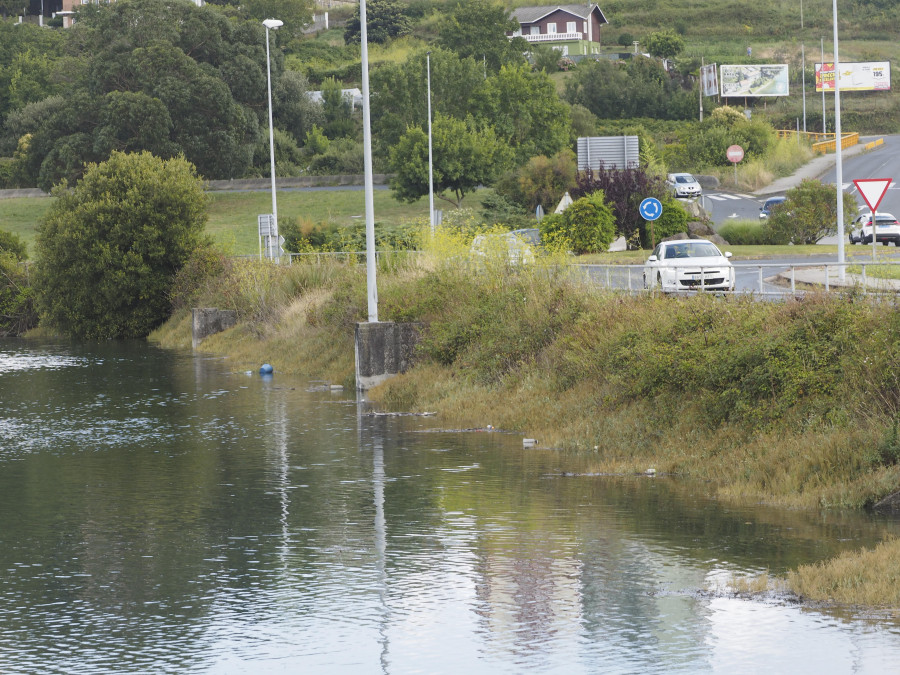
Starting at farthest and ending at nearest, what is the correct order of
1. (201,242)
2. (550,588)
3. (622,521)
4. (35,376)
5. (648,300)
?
(201,242) → (35,376) → (648,300) → (622,521) → (550,588)

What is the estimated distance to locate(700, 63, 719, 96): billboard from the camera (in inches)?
4547

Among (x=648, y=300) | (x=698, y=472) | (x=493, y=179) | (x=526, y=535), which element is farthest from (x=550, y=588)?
(x=493, y=179)

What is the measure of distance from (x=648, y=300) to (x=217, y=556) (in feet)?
37.1

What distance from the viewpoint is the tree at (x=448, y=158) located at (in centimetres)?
7262

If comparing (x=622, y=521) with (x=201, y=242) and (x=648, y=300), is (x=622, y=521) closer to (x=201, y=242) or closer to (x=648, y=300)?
(x=648, y=300)

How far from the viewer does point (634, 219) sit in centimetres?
5309

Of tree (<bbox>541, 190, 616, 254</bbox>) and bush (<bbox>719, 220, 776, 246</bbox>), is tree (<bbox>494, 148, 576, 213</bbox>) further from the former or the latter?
tree (<bbox>541, 190, 616, 254</bbox>)

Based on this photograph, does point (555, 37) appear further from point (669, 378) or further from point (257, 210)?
point (669, 378)

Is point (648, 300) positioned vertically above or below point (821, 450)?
above

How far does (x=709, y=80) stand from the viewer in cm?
11675

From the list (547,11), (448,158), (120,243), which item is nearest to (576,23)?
(547,11)

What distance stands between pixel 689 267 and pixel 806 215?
76.1 ft

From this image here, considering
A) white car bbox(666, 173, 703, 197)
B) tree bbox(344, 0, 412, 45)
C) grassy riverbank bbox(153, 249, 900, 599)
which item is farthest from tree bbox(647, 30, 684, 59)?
grassy riverbank bbox(153, 249, 900, 599)

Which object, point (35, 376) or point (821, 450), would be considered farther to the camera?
point (35, 376)
